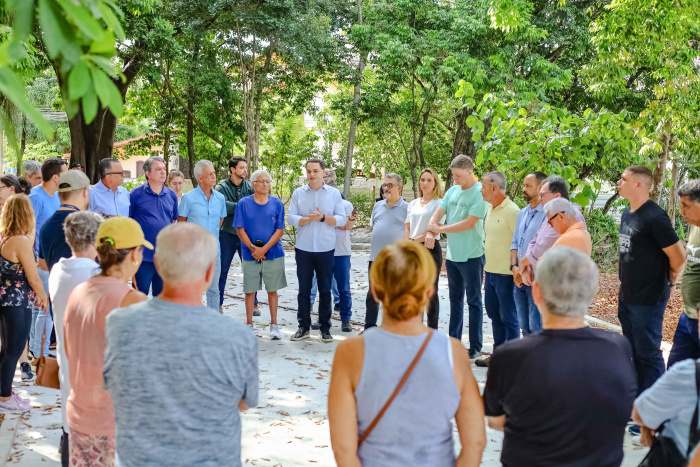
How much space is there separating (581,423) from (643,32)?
8347mm

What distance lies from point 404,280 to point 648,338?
3395 millimetres

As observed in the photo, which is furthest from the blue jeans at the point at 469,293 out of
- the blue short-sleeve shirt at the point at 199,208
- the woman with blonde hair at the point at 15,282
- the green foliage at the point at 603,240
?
the green foliage at the point at 603,240

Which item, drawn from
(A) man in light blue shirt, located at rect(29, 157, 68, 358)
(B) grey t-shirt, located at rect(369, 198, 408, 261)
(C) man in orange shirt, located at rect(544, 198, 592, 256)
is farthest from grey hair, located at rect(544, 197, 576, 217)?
(A) man in light blue shirt, located at rect(29, 157, 68, 358)

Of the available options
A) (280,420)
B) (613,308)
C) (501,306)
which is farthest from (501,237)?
(613,308)

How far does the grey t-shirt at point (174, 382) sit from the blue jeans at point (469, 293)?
16.0ft

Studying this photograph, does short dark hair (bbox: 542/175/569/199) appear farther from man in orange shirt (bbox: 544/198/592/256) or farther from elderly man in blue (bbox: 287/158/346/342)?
elderly man in blue (bbox: 287/158/346/342)

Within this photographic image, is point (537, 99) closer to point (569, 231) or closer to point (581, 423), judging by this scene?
point (569, 231)

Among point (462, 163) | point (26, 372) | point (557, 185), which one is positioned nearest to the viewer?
point (557, 185)

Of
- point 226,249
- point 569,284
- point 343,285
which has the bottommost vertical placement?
point 343,285

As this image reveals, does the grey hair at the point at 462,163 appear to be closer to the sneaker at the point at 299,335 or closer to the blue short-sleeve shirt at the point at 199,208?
the sneaker at the point at 299,335

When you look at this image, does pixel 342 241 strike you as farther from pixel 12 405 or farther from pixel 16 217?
pixel 12 405

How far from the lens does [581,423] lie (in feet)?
8.11

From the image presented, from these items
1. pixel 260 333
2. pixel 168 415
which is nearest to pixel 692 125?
pixel 260 333

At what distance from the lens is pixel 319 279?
792 cm
